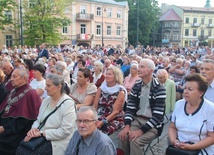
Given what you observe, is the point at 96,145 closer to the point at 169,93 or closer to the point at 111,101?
the point at 111,101

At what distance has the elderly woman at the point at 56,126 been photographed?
3.49 metres

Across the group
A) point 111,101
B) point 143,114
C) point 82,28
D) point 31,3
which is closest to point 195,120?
point 143,114

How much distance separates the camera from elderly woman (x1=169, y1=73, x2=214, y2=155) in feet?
9.81

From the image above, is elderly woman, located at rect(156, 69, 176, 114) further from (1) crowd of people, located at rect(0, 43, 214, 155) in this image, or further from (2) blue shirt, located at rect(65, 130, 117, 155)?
(2) blue shirt, located at rect(65, 130, 117, 155)

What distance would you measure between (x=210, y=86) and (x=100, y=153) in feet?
7.71

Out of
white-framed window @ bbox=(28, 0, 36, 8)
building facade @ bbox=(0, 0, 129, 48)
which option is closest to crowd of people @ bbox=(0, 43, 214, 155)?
white-framed window @ bbox=(28, 0, 36, 8)

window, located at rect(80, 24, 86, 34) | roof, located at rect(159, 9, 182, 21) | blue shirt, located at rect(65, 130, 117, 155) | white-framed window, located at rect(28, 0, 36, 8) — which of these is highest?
roof, located at rect(159, 9, 182, 21)

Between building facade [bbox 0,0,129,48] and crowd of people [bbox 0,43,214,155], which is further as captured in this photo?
building facade [bbox 0,0,129,48]

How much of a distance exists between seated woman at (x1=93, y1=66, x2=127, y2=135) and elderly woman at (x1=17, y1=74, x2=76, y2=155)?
33.6 inches

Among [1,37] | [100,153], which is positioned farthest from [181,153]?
[1,37]

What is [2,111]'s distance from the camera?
4.41m

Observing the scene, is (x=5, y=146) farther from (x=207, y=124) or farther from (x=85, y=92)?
(x=207, y=124)

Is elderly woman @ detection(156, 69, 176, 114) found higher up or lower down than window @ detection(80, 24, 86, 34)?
lower down

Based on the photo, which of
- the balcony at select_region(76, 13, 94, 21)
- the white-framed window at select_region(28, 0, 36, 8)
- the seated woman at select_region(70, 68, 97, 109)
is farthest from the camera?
the balcony at select_region(76, 13, 94, 21)
